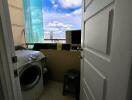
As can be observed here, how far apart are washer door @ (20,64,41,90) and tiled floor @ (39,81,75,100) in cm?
43

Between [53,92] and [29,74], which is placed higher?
[29,74]

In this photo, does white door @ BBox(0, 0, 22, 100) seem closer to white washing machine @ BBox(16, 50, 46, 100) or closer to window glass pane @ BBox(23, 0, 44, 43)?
white washing machine @ BBox(16, 50, 46, 100)

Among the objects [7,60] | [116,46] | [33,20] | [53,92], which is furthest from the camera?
[33,20]

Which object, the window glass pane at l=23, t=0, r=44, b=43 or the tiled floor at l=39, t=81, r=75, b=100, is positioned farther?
the window glass pane at l=23, t=0, r=44, b=43

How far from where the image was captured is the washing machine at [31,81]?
155 centimetres

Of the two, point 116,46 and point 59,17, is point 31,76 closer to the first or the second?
point 116,46

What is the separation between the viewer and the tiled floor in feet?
6.53

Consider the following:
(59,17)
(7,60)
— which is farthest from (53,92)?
(59,17)

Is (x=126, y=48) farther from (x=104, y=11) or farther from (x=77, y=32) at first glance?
(x=77, y=32)

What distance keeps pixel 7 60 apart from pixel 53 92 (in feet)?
5.30

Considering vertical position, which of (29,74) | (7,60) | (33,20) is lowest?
(29,74)

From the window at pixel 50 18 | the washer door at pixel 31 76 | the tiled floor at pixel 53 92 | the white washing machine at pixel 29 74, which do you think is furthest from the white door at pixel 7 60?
the window at pixel 50 18

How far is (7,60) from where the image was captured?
2.56 feet

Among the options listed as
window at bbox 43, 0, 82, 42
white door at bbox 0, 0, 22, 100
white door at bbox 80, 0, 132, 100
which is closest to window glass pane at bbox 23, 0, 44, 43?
window at bbox 43, 0, 82, 42
